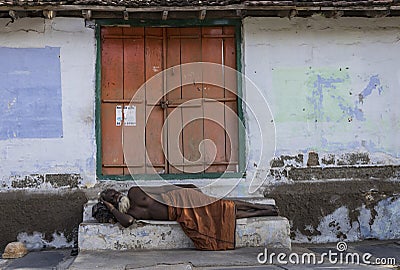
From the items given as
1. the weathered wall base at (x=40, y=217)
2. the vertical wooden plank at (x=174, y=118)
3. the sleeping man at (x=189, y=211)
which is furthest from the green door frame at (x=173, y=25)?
the sleeping man at (x=189, y=211)

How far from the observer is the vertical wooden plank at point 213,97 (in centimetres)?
838

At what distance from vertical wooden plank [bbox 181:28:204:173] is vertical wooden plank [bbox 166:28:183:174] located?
0.07 m

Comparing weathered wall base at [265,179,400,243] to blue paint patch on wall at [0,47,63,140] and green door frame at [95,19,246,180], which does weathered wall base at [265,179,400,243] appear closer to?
green door frame at [95,19,246,180]

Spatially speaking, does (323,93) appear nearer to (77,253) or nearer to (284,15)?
(284,15)

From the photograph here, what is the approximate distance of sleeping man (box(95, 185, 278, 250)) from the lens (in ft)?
23.7

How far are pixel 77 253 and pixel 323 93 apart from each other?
3.91 m

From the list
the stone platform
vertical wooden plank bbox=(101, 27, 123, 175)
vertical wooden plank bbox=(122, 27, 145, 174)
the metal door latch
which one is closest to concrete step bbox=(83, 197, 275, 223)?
the stone platform

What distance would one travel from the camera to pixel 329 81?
331 inches

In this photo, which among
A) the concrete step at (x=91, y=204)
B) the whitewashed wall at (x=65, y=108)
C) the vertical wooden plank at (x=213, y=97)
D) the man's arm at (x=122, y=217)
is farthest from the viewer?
the vertical wooden plank at (x=213, y=97)

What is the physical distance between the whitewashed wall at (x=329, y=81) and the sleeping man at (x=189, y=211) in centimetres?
124

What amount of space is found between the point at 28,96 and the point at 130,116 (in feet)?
4.49

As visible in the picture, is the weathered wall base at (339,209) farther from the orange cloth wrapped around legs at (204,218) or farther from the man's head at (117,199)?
the man's head at (117,199)

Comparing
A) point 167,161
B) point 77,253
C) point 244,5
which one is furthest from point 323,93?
point 77,253

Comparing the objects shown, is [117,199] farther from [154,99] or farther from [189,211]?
[154,99]
